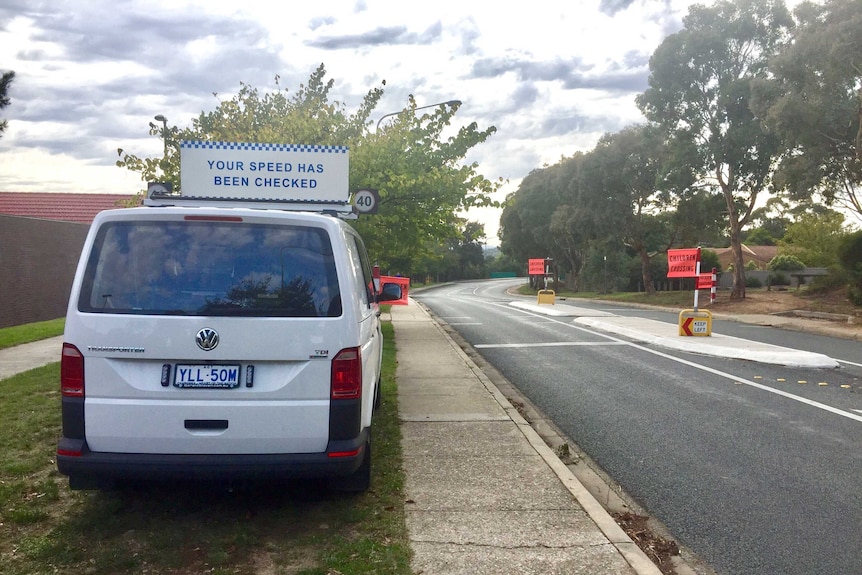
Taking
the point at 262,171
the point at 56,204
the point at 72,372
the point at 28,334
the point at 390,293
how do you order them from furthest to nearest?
the point at 56,204 < the point at 28,334 < the point at 262,171 < the point at 390,293 < the point at 72,372

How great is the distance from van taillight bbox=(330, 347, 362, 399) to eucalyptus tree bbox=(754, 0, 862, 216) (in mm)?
20814

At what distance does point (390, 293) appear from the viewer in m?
7.17

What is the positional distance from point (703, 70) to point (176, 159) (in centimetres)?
2455

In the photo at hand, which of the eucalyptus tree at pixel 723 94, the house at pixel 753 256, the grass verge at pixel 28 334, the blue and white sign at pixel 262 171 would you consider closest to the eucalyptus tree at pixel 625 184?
the eucalyptus tree at pixel 723 94

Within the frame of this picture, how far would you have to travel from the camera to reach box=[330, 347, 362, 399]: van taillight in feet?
15.0

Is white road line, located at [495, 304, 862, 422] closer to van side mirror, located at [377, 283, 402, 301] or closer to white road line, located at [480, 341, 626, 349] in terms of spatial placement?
white road line, located at [480, 341, 626, 349]

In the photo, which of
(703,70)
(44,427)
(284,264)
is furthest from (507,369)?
(703,70)

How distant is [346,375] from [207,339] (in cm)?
84

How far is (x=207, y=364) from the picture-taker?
4.48 m

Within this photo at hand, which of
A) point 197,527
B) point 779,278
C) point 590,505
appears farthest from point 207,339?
point 779,278

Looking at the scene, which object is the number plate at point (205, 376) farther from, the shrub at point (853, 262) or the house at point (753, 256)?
the house at point (753, 256)

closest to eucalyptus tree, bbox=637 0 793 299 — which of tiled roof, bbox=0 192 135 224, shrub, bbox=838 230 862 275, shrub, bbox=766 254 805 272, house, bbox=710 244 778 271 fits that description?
shrub, bbox=838 230 862 275

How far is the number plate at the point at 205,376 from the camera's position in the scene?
4.46m

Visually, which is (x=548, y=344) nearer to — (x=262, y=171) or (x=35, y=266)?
(x=262, y=171)
